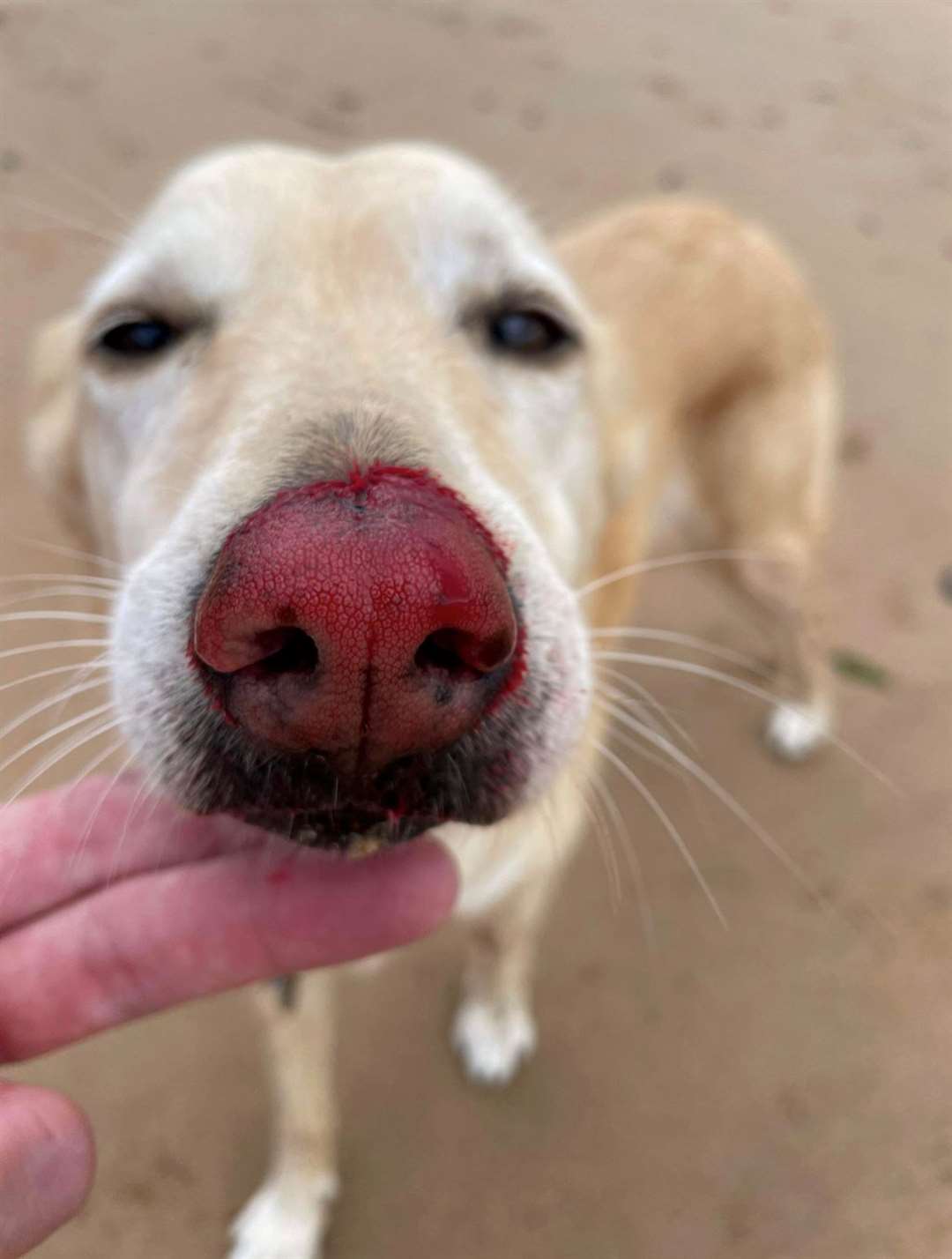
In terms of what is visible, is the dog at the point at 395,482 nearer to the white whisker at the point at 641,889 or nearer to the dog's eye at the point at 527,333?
the dog's eye at the point at 527,333

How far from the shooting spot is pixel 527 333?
1.68m

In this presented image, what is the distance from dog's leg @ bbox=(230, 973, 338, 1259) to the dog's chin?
1128mm

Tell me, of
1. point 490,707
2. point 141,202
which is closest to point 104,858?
point 490,707

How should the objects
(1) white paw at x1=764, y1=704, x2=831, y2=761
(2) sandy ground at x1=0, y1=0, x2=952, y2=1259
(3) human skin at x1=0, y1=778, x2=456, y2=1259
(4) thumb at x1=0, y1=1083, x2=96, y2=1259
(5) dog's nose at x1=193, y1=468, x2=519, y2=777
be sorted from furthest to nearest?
(1) white paw at x1=764, y1=704, x2=831, y2=761
(2) sandy ground at x1=0, y1=0, x2=952, y2=1259
(3) human skin at x1=0, y1=778, x2=456, y2=1259
(4) thumb at x1=0, y1=1083, x2=96, y2=1259
(5) dog's nose at x1=193, y1=468, x2=519, y2=777

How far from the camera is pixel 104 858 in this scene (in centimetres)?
141

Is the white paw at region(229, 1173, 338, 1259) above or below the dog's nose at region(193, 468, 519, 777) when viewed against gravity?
below

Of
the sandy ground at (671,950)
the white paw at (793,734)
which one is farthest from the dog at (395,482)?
the white paw at (793,734)

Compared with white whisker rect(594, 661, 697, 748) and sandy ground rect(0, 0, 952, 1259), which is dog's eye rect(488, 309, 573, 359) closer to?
white whisker rect(594, 661, 697, 748)

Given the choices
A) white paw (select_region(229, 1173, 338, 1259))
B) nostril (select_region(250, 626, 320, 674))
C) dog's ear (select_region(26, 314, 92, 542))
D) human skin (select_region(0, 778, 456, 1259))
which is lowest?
white paw (select_region(229, 1173, 338, 1259))

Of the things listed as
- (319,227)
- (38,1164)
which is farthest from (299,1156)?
(319,227)

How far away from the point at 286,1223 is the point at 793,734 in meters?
2.14

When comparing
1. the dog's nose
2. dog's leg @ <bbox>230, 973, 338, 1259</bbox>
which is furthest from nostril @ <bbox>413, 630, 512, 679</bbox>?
dog's leg @ <bbox>230, 973, 338, 1259</bbox>

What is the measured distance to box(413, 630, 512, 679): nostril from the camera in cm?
79

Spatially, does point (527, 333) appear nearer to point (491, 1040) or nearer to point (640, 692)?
point (640, 692)
